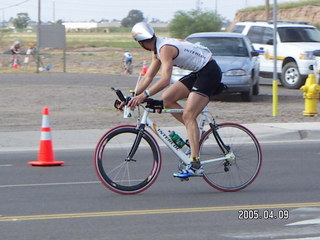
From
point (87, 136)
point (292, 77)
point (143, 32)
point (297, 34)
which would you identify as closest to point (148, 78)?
point (143, 32)

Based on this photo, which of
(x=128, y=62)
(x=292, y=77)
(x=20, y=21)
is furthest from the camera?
(x=20, y=21)

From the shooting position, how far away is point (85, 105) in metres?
19.3

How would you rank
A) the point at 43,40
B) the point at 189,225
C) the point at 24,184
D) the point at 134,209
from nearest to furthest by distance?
the point at 189,225
the point at 134,209
the point at 24,184
the point at 43,40

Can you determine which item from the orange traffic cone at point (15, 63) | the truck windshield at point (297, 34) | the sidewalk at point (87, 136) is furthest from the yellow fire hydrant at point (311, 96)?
the orange traffic cone at point (15, 63)

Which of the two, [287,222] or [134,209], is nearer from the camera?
[287,222]

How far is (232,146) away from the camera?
8859 millimetres

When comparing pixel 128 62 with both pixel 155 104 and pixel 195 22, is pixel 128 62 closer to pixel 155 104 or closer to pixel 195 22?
pixel 155 104

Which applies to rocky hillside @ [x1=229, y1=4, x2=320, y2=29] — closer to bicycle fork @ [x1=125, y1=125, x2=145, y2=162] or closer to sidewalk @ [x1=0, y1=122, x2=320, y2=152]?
sidewalk @ [x1=0, y1=122, x2=320, y2=152]

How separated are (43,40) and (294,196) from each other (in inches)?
977

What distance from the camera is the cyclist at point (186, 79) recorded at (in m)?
8.24

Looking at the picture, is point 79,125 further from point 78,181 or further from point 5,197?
point 5,197

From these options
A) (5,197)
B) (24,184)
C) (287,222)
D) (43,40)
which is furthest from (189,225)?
(43,40)

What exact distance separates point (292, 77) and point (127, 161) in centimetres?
1602
